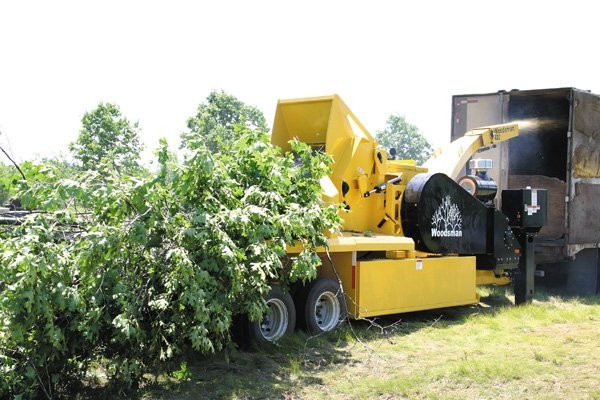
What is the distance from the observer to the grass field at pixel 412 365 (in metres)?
6.45

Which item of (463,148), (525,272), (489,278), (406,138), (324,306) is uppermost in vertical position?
(406,138)

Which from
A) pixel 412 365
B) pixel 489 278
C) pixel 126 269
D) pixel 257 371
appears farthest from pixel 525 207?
pixel 126 269

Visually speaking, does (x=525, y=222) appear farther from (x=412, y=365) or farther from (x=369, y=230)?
(x=412, y=365)

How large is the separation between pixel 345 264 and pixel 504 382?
307 centimetres

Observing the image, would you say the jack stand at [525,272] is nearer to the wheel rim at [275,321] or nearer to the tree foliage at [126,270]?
the wheel rim at [275,321]

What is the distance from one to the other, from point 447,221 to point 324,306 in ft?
8.34

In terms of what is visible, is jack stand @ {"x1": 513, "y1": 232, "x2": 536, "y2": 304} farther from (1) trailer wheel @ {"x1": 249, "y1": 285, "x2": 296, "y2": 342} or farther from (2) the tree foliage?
(2) the tree foliage

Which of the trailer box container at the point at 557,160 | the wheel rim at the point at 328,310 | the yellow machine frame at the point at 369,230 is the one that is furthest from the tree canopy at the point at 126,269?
the trailer box container at the point at 557,160

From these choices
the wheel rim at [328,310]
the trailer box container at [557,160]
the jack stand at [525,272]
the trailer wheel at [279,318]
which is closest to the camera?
the trailer wheel at [279,318]

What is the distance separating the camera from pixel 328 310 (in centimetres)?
931

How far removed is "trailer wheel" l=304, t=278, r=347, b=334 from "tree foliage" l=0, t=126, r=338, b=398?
1909 millimetres

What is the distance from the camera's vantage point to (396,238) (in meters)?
10.0

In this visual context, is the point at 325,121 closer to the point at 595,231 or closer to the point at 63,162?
the point at 63,162

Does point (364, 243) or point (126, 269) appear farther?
point (364, 243)
